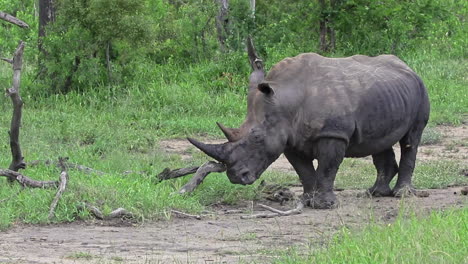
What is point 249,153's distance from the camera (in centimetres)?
915

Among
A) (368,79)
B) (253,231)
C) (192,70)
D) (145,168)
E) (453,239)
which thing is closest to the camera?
(453,239)

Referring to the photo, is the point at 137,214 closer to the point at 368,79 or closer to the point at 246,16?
the point at 368,79

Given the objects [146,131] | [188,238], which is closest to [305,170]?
[188,238]

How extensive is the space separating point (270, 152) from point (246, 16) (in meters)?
8.52

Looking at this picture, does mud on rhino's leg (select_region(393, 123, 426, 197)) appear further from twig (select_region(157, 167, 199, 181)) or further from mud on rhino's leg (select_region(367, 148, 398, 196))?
twig (select_region(157, 167, 199, 181))

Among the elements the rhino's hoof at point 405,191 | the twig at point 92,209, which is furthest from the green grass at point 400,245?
the rhino's hoof at point 405,191

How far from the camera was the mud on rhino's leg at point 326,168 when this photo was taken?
9305 mm

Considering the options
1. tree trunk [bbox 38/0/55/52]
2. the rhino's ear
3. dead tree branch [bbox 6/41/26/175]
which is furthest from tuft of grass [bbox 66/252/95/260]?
tree trunk [bbox 38/0/55/52]

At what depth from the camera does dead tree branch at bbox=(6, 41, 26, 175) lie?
8828 mm


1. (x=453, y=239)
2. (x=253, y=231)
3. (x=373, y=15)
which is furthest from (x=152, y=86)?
(x=453, y=239)

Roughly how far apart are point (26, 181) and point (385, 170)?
11.9ft

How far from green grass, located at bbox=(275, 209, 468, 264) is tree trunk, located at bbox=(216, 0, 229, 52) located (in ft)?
34.4

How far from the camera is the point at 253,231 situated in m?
8.20

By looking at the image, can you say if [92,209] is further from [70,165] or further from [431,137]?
[431,137]
